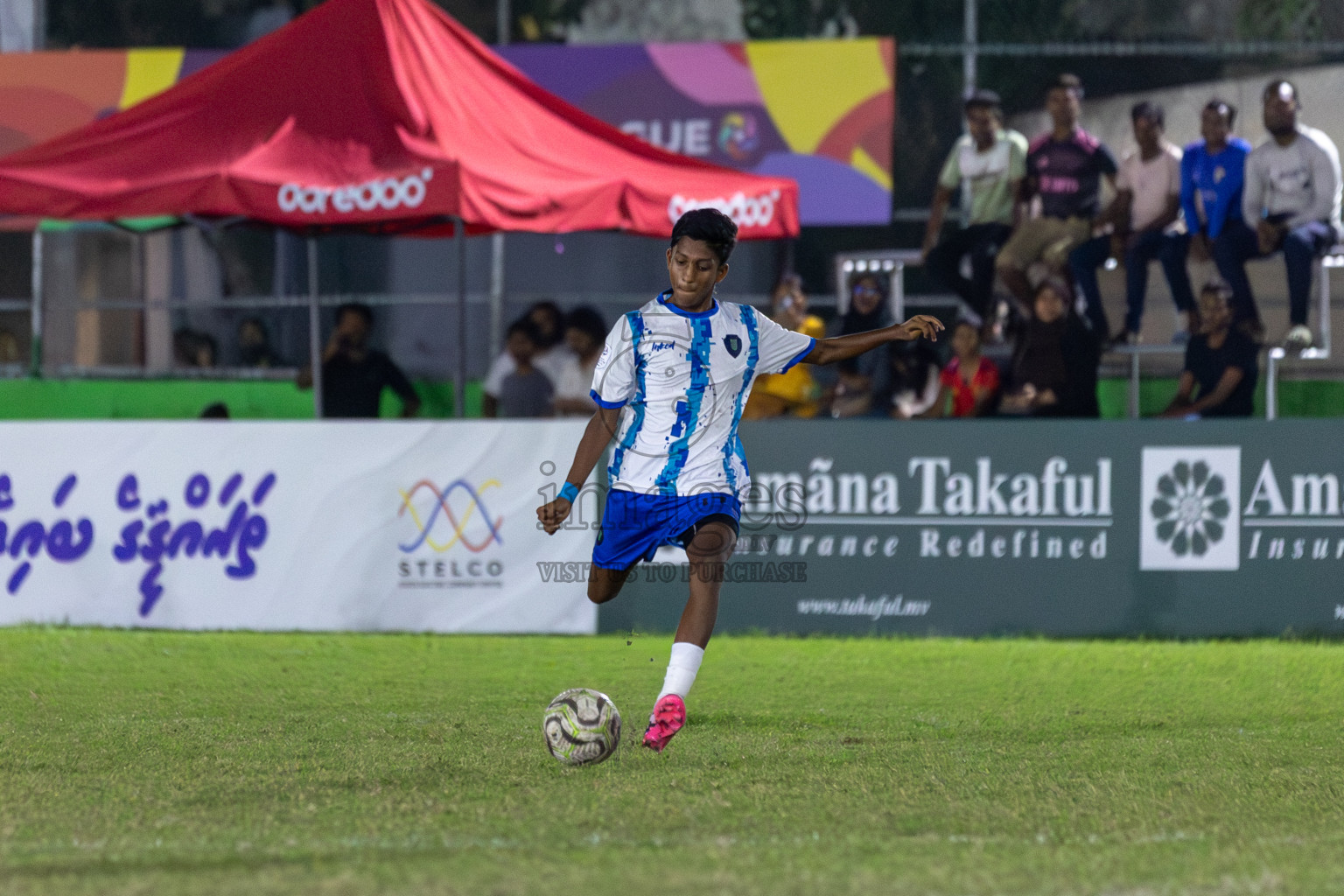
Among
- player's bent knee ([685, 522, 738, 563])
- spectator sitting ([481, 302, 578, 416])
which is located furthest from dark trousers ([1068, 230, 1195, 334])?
player's bent knee ([685, 522, 738, 563])

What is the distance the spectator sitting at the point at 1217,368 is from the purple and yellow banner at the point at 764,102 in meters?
3.04

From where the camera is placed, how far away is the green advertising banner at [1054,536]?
923 cm

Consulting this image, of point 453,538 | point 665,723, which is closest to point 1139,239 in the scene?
point 453,538

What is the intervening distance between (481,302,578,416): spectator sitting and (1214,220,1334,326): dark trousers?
4.66 m

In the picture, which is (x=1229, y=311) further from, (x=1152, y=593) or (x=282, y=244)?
(x=282, y=244)

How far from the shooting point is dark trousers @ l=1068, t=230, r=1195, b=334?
1160 centimetres

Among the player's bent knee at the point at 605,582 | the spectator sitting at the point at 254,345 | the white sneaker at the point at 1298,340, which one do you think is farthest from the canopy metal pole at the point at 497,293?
the player's bent knee at the point at 605,582

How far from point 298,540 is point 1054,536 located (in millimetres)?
4264

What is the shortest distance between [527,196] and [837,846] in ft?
21.9

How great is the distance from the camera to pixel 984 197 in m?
11.9

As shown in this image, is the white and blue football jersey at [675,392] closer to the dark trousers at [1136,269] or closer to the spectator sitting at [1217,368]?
the spectator sitting at [1217,368]

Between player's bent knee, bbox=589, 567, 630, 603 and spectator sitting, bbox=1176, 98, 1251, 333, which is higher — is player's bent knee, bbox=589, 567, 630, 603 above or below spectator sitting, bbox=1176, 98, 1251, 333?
below

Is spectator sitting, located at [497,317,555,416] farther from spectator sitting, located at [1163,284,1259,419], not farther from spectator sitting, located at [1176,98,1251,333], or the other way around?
spectator sitting, located at [1176,98,1251,333]

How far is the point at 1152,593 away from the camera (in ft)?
30.5
